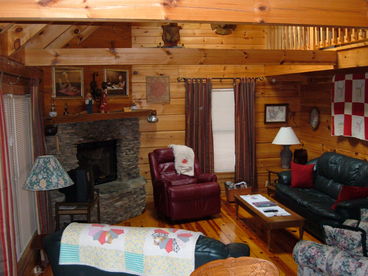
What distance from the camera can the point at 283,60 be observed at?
4875 millimetres

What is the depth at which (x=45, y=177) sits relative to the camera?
378 cm

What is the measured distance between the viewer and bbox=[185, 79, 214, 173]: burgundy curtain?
686 centimetres

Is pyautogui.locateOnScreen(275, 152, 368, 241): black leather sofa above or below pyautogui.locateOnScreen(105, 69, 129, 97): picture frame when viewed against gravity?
below

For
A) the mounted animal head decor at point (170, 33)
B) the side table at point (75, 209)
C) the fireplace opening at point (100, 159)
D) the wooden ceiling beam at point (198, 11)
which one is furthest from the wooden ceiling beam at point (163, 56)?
the wooden ceiling beam at point (198, 11)

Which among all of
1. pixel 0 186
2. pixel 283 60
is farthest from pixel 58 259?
pixel 283 60

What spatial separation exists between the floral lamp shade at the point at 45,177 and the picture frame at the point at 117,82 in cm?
251

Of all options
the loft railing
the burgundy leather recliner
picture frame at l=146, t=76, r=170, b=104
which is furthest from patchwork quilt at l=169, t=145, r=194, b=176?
the loft railing

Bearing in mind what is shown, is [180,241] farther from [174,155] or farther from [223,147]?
[223,147]

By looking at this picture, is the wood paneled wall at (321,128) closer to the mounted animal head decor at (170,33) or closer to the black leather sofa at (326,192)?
the black leather sofa at (326,192)

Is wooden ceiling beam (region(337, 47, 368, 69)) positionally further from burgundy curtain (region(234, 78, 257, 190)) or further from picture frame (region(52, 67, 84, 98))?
picture frame (region(52, 67, 84, 98))

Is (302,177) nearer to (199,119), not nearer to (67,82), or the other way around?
(199,119)

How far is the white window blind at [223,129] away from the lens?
7.09m

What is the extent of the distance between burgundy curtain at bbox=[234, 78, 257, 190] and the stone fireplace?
5.85 ft

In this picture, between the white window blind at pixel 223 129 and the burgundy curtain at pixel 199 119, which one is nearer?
the burgundy curtain at pixel 199 119
